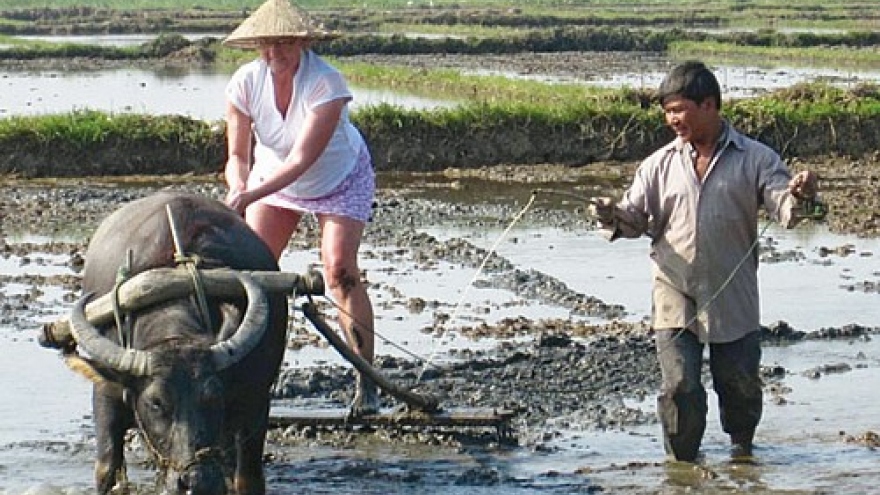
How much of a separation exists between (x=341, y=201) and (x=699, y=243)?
4.62ft

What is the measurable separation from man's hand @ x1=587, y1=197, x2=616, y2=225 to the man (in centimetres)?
1

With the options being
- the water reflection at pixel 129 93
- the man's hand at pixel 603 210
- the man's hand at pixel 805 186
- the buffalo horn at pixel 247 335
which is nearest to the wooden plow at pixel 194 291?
the buffalo horn at pixel 247 335

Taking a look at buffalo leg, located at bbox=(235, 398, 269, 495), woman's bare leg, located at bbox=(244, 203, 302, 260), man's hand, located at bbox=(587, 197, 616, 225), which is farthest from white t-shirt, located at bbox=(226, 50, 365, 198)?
buffalo leg, located at bbox=(235, 398, 269, 495)

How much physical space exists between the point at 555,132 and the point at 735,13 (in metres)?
37.3

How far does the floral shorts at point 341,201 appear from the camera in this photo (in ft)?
21.8

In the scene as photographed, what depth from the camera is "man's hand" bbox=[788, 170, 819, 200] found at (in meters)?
5.70

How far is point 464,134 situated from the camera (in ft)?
54.8

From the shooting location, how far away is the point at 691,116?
6.03 m

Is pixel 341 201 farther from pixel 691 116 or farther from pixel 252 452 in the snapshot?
pixel 691 116

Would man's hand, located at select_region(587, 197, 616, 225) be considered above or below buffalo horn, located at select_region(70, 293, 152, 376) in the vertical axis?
above

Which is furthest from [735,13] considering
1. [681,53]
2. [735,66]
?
[735,66]

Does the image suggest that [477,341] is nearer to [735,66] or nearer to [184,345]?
[184,345]

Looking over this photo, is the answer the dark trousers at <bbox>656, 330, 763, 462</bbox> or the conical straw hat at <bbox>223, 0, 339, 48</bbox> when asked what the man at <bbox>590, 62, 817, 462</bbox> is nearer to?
the dark trousers at <bbox>656, 330, 763, 462</bbox>

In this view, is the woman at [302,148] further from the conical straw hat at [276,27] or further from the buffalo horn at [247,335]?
the buffalo horn at [247,335]
